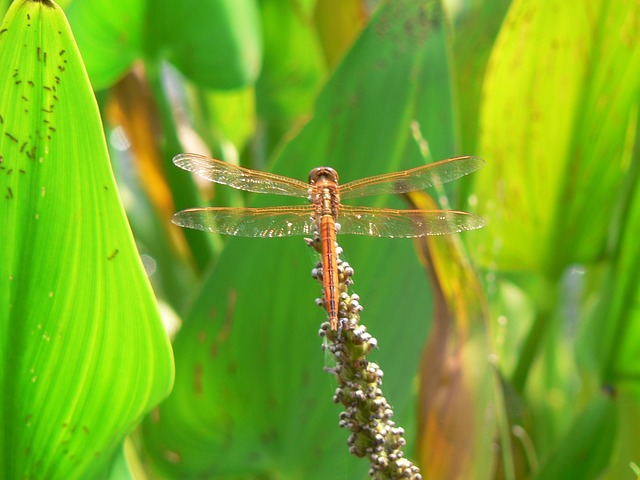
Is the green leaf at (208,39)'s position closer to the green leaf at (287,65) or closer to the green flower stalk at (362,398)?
the green leaf at (287,65)

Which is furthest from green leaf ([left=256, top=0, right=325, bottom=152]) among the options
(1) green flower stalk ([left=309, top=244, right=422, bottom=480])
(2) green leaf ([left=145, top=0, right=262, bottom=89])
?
(1) green flower stalk ([left=309, top=244, right=422, bottom=480])

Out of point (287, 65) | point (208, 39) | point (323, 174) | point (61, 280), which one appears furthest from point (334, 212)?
point (287, 65)

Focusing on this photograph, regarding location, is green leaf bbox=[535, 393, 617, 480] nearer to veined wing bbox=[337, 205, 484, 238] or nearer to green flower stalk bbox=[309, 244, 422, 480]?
veined wing bbox=[337, 205, 484, 238]

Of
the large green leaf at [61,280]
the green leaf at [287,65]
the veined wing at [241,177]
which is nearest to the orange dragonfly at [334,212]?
the veined wing at [241,177]

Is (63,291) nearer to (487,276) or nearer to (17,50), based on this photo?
(17,50)

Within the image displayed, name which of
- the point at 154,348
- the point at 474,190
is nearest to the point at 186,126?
the point at 474,190

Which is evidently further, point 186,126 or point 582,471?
point 186,126
